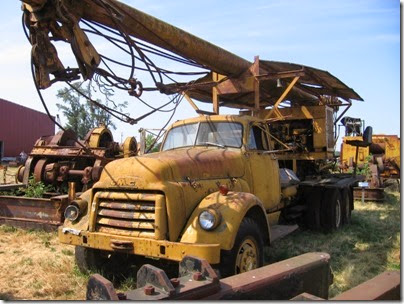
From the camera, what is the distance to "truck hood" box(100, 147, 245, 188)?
471 cm

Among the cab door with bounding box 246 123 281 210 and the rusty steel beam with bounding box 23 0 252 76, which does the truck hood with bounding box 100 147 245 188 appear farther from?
the rusty steel beam with bounding box 23 0 252 76

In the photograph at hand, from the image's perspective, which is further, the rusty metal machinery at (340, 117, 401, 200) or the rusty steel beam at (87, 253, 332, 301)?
the rusty metal machinery at (340, 117, 401, 200)

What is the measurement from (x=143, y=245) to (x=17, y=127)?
3392 centimetres

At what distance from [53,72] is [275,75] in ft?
13.9

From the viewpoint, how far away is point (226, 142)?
6133 mm

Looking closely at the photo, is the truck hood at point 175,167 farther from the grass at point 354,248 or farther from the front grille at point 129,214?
the grass at point 354,248

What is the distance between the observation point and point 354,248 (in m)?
7.11

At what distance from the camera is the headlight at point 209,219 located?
4.35m

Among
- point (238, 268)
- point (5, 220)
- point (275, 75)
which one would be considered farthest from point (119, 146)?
point (238, 268)

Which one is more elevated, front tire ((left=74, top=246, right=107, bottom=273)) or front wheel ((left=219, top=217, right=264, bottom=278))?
front wheel ((left=219, top=217, right=264, bottom=278))

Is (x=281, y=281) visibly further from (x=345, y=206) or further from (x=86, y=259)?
(x=345, y=206)

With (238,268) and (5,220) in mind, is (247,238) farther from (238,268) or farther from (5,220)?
(5,220)

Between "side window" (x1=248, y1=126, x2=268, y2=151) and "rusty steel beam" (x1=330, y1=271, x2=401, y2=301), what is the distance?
337 centimetres

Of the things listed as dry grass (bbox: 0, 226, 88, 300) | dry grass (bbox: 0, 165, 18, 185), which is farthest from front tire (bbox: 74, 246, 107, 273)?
dry grass (bbox: 0, 165, 18, 185)
